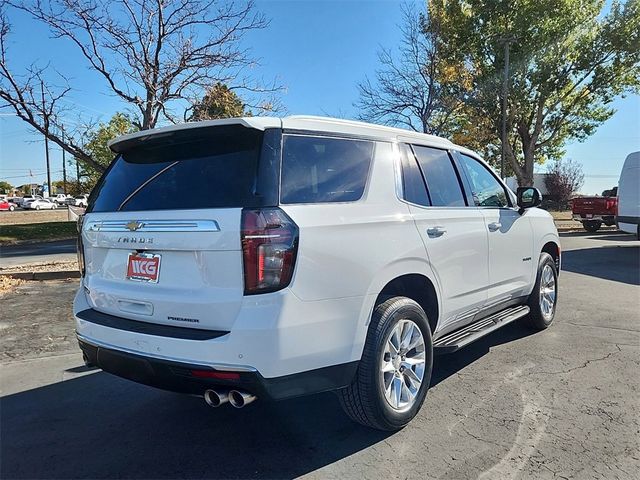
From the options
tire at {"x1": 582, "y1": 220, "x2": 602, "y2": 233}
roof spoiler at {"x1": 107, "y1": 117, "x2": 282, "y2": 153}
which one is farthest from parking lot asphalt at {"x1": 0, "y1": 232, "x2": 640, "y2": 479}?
tire at {"x1": 582, "y1": 220, "x2": 602, "y2": 233}

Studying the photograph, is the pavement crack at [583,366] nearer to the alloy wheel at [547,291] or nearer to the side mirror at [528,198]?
the alloy wheel at [547,291]

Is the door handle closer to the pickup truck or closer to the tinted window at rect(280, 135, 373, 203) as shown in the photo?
the tinted window at rect(280, 135, 373, 203)

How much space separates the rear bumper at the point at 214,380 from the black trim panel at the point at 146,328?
14 centimetres

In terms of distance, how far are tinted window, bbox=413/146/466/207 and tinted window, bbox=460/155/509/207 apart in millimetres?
285

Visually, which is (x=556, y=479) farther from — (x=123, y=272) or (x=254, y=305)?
(x=123, y=272)

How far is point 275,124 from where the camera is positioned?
2.76 metres

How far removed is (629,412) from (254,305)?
9.20 feet

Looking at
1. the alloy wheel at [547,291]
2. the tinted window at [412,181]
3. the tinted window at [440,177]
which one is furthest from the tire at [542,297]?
the tinted window at [412,181]

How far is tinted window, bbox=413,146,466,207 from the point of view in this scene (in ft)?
12.3

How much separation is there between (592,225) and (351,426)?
19.2 meters

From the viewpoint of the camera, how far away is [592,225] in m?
19.2

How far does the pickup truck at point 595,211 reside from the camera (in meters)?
18.1

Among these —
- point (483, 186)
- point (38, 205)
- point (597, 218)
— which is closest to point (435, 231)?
point (483, 186)

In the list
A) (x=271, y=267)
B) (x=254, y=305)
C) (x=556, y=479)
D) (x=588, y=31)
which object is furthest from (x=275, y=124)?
(x=588, y=31)
